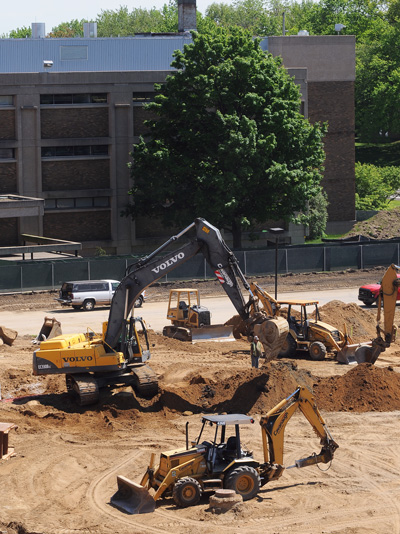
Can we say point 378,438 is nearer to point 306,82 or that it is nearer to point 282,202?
point 282,202

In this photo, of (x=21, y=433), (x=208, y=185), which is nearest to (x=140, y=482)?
(x=21, y=433)

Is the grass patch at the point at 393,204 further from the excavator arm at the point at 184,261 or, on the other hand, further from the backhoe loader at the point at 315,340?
the excavator arm at the point at 184,261

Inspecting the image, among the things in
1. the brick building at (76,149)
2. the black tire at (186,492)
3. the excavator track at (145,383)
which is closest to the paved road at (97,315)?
the excavator track at (145,383)

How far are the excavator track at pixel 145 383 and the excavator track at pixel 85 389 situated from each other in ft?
4.32

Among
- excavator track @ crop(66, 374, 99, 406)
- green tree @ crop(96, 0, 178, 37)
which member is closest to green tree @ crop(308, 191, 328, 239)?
excavator track @ crop(66, 374, 99, 406)

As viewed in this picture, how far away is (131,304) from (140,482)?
7.25 m

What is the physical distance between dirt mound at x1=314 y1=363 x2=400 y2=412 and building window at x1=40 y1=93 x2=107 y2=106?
3880cm

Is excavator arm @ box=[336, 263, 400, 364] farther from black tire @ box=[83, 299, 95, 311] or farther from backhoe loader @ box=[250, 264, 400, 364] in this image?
black tire @ box=[83, 299, 95, 311]

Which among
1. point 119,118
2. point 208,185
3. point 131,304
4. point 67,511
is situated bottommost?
point 67,511

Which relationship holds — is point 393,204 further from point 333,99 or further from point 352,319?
point 352,319

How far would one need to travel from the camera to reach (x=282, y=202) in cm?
5912

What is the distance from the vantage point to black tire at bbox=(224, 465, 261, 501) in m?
19.1

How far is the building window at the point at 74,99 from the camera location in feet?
201

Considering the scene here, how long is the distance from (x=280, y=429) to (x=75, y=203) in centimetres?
4467
